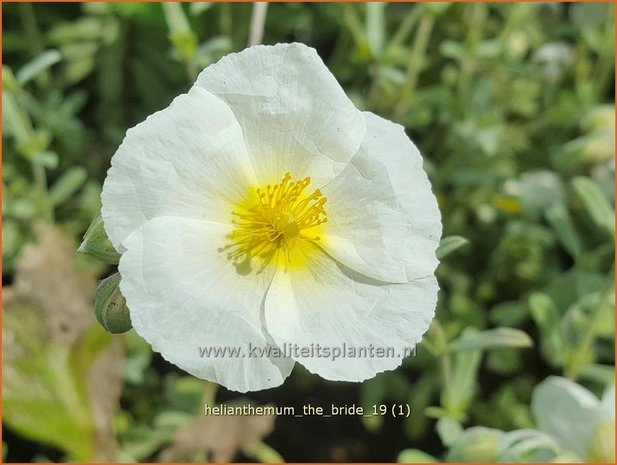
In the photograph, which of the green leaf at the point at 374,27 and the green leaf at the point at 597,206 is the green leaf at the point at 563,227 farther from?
the green leaf at the point at 374,27

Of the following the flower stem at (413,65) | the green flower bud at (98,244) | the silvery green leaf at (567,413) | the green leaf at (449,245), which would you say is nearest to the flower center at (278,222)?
the green flower bud at (98,244)

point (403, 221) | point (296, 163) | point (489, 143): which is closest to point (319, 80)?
point (296, 163)

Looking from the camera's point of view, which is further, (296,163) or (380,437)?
(380,437)

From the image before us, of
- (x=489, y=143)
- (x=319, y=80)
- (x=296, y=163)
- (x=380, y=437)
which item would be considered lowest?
(x=380, y=437)

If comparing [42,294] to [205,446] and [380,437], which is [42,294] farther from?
A: [380,437]

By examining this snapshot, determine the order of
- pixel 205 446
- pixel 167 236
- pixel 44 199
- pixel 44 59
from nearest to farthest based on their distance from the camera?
pixel 167 236 → pixel 44 59 → pixel 205 446 → pixel 44 199

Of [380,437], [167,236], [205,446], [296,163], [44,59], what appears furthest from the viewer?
[380,437]

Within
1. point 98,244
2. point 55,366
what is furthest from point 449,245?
point 55,366
